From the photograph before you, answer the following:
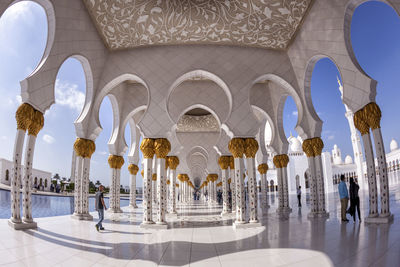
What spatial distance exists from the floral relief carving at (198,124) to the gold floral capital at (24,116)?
8246 millimetres

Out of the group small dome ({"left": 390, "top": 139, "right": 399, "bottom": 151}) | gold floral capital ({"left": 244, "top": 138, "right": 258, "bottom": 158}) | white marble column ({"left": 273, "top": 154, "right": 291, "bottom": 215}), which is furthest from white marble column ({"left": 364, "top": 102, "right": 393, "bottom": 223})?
small dome ({"left": 390, "top": 139, "right": 399, "bottom": 151})

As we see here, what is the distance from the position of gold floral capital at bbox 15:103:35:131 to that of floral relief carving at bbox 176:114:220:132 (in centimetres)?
825

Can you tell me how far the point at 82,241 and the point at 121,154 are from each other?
18.9 ft

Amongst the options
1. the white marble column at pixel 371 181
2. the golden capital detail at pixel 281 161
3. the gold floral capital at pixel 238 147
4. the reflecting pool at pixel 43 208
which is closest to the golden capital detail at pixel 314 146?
the white marble column at pixel 371 181

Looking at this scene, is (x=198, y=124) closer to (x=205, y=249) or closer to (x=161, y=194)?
(x=161, y=194)

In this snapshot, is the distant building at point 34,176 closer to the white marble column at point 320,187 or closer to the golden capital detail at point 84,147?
the golden capital detail at point 84,147

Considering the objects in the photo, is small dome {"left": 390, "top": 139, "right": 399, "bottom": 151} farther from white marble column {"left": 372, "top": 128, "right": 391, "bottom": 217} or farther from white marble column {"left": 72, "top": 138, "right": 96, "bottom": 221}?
white marble column {"left": 72, "top": 138, "right": 96, "bottom": 221}

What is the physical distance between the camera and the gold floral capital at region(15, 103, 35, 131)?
4734 mm

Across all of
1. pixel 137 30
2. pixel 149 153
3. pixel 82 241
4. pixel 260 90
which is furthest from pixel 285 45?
pixel 82 241

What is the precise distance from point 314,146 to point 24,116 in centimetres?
668

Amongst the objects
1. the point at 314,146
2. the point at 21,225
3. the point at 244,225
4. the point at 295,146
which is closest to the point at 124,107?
the point at 21,225

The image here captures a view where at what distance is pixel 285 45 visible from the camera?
679cm

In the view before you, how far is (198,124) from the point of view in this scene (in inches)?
532

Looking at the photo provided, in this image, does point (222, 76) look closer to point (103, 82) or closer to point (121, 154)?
point (103, 82)
